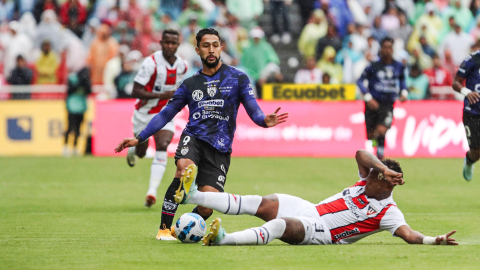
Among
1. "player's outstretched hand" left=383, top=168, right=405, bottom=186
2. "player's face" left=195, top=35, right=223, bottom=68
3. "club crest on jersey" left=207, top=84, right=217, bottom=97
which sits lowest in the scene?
"player's outstretched hand" left=383, top=168, right=405, bottom=186

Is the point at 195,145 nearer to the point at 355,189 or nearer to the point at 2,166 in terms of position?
the point at 355,189

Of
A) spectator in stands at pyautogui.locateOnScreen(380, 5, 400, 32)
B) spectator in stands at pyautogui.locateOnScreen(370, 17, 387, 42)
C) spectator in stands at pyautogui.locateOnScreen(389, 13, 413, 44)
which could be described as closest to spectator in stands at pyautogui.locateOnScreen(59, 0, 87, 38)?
spectator in stands at pyautogui.locateOnScreen(370, 17, 387, 42)

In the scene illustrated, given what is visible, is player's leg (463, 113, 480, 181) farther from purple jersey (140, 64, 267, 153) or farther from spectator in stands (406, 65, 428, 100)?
spectator in stands (406, 65, 428, 100)

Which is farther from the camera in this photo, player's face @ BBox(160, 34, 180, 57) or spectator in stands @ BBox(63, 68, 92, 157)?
spectator in stands @ BBox(63, 68, 92, 157)

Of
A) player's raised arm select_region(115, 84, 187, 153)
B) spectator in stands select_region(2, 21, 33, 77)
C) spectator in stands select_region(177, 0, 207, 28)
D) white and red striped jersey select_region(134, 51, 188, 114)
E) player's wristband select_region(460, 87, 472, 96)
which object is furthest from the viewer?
spectator in stands select_region(177, 0, 207, 28)

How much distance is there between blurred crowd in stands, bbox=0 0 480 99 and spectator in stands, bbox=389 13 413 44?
0.04m

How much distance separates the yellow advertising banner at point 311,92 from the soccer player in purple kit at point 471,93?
27.4 ft

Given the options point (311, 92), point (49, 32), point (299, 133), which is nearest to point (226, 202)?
point (299, 133)

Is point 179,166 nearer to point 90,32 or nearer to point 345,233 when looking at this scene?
point 345,233

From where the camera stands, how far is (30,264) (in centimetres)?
601

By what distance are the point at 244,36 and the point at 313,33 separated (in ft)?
7.61

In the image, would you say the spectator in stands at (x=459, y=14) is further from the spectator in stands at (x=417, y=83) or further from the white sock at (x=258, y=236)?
the white sock at (x=258, y=236)

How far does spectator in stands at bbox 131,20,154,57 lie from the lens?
22.4 m

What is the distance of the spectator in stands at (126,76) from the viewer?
67.3 feet
